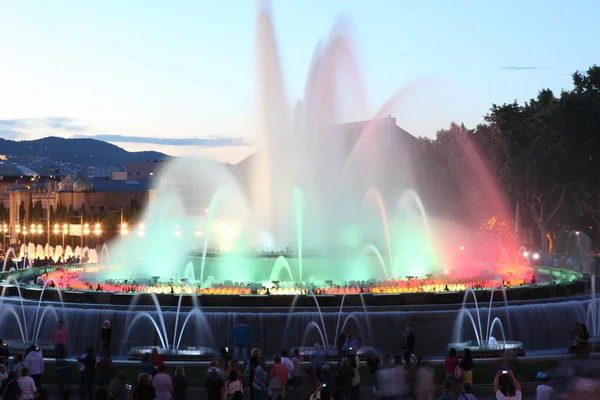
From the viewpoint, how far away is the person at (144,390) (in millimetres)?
13430

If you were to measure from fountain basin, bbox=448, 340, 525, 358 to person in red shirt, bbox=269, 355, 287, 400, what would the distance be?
6.84m

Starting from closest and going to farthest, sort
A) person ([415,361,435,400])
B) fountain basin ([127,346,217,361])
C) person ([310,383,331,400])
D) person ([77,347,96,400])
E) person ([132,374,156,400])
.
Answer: person ([310,383,331,400]), person ([132,374,156,400]), person ([415,361,435,400]), person ([77,347,96,400]), fountain basin ([127,346,217,361])

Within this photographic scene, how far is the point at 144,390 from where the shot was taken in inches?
529

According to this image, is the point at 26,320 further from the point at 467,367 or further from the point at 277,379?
the point at 467,367

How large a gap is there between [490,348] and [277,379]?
27.1 feet

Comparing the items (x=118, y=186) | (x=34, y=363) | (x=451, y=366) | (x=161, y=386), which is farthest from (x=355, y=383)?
(x=118, y=186)

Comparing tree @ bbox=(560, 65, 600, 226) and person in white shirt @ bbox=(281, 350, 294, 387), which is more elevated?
tree @ bbox=(560, 65, 600, 226)

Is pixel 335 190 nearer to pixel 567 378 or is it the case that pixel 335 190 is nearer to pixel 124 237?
pixel 567 378

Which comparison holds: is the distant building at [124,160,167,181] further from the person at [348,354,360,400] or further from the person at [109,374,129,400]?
the person at [348,354,360,400]

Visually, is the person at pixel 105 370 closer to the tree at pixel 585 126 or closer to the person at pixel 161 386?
the person at pixel 161 386

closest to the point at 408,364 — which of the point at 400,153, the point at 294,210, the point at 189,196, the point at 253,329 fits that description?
the point at 253,329

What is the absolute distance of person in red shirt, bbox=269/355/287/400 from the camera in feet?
49.9

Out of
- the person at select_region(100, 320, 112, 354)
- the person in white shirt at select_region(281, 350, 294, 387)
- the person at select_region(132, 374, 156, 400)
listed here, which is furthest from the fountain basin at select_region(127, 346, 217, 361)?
the person at select_region(132, 374, 156, 400)

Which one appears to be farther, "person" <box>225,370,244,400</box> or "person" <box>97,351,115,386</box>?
"person" <box>97,351,115,386</box>
